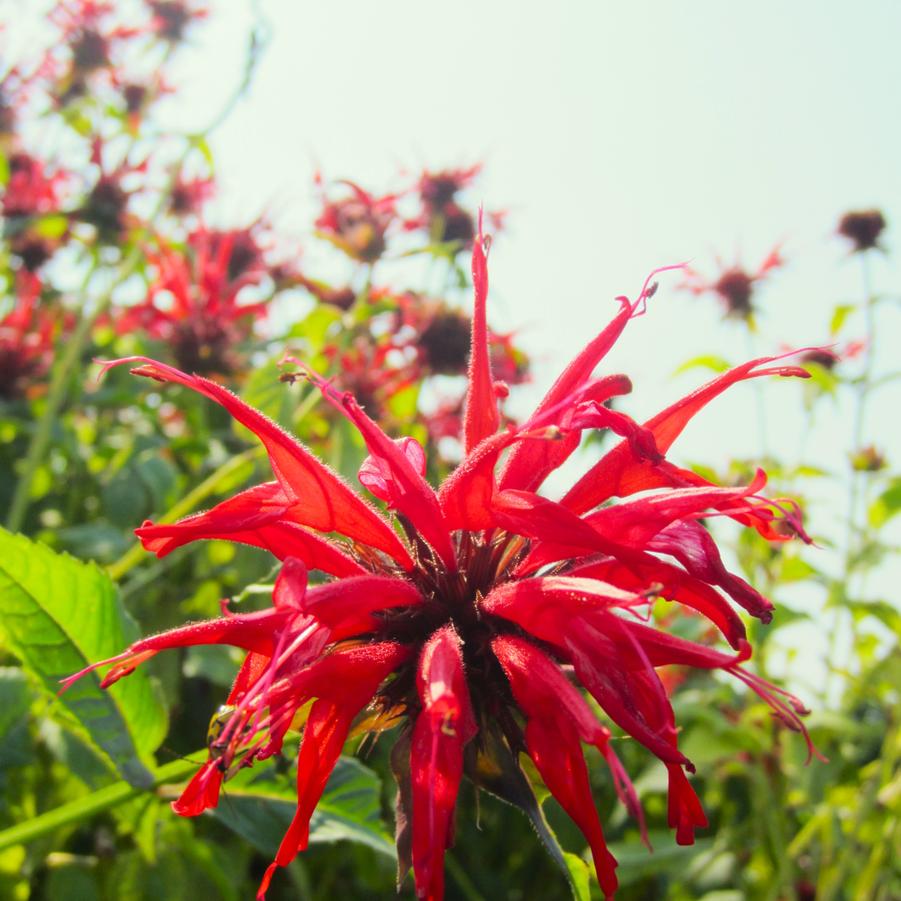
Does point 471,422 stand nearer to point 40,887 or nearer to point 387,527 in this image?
point 387,527

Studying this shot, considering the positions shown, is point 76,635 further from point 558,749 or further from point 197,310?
point 197,310

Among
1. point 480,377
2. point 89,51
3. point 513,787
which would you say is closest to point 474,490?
point 480,377

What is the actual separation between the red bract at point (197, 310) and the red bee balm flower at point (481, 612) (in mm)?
1822

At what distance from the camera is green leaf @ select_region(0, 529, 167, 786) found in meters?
0.97

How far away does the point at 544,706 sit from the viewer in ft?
2.56

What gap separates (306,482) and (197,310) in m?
2.05

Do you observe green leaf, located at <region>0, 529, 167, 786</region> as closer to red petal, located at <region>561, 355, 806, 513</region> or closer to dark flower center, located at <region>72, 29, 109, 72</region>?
red petal, located at <region>561, 355, 806, 513</region>

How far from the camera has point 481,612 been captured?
36.0 inches

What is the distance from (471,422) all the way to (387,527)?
0.16 meters

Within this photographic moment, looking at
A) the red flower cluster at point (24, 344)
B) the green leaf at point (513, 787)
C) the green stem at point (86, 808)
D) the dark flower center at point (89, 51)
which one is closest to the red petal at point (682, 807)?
the green leaf at point (513, 787)

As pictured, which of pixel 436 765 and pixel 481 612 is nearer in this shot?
pixel 436 765

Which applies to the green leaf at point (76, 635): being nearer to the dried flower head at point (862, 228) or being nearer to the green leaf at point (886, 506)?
the green leaf at point (886, 506)

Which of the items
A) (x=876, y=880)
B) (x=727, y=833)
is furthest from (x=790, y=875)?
(x=727, y=833)

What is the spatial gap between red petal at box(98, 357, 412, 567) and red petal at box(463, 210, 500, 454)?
147 mm
